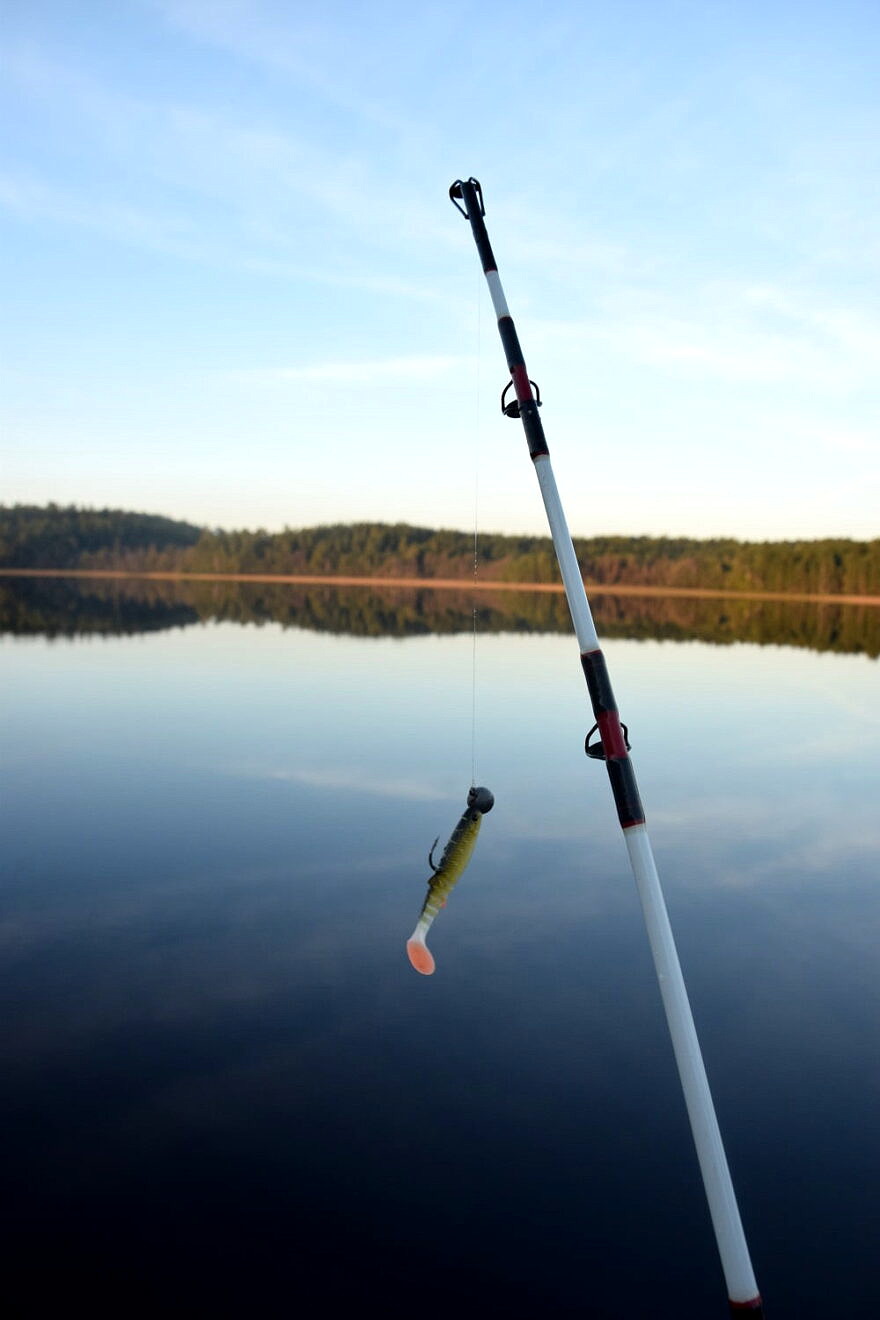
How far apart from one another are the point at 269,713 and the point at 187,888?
13970mm

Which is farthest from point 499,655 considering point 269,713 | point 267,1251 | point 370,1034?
point 267,1251

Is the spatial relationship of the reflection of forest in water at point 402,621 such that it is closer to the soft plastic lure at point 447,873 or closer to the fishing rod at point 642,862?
the soft plastic lure at point 447,873

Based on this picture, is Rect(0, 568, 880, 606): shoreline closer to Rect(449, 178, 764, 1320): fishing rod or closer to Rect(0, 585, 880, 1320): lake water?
Rect(0, 585, 880, 1320): lake water

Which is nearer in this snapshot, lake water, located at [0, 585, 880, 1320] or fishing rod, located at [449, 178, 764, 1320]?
fishing rod, located at [449, 178, 764, 1320]

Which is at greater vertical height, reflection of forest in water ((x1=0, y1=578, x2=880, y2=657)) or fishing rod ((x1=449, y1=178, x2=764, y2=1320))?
fishing rod ((x1=449, y1=178, x2=764, y2=1320))

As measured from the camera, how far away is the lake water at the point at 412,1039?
5.96m

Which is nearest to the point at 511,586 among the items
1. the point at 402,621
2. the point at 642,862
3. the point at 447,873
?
the point at 402,621

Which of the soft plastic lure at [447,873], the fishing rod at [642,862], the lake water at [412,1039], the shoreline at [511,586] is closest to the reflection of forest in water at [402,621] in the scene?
the lake water at [412,1039]

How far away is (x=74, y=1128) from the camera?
6973mm

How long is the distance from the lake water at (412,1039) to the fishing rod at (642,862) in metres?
2.12

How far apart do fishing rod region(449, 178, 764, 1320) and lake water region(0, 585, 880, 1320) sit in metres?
2.12

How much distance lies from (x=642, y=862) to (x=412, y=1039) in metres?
4.99

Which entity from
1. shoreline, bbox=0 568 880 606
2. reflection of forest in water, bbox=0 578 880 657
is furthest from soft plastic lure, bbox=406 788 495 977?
shoreline, bbox=0 568 880 606

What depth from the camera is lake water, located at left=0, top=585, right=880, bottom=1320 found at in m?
5.96
